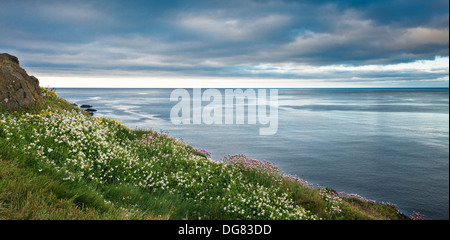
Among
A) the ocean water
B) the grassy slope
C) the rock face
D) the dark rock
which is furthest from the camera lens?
the ocean water

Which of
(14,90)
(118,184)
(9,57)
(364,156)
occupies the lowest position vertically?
(364,156)

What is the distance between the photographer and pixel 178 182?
1045cm

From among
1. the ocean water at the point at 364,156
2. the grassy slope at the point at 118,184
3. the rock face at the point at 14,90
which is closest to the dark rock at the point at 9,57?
the rock face at the point at 14,90

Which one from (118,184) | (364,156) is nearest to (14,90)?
(118,184)

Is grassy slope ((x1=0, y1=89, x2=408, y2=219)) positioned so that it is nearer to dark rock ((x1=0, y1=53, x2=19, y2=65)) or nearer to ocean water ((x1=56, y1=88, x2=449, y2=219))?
dark rock ((x1=0, y1=53, x2=19, y2=65))

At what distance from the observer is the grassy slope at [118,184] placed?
18.5 ft

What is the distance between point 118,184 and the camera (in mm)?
8977

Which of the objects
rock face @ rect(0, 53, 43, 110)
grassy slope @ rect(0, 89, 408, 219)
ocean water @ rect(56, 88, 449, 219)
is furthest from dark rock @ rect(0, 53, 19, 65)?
ocean water @ rect(56, 88, 449, 219)

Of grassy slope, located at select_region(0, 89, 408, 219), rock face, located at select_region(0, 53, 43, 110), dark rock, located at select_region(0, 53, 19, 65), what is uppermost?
dark rock, located at select_region(0, 53, 19, 65)

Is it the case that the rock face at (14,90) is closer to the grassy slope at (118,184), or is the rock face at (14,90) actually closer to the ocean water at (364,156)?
the grassy slope at (118,184)

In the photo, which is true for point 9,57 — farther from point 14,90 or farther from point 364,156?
point 364,156

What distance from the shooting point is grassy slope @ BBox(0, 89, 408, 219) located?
564cm
